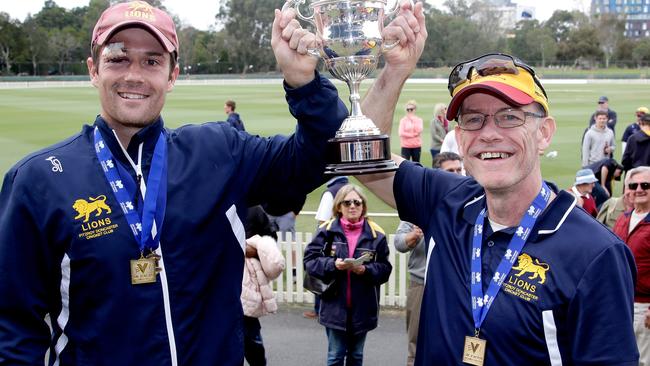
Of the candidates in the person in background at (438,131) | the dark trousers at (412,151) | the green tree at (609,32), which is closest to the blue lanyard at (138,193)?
the person in background at (438,131)

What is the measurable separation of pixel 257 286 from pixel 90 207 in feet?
11.7

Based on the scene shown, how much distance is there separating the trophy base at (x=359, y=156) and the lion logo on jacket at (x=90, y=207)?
0.82m

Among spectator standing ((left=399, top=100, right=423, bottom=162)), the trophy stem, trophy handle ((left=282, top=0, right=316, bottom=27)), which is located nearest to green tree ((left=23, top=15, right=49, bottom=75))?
spectator standing ((left=399, top=100, right=423, bottom=162))

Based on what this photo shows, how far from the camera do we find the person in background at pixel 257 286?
568cm

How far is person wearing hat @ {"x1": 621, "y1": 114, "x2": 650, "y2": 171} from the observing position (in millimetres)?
12383

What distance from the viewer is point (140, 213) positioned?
2.37 m

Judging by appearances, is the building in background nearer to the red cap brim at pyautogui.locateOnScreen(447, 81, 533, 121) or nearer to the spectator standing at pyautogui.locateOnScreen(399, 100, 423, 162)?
the spectator standing at pyautogui.locateOnScreen(399, 100, 423, 162)

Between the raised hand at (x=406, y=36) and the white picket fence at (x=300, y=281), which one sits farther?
the white picket fence at (x=300, y=281)

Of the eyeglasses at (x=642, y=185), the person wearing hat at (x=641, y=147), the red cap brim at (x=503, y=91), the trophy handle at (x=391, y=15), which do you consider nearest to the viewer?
the red cap brim at (x=503, y=91)

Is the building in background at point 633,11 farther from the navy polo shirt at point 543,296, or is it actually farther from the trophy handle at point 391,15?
the navy polo shirt at point 543,296

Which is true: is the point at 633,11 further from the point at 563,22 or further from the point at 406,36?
the point at 406,36

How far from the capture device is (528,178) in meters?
2.54

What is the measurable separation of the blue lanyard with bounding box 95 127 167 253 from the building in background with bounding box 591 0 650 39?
143018mm

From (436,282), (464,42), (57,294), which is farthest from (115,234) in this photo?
(464,42)
